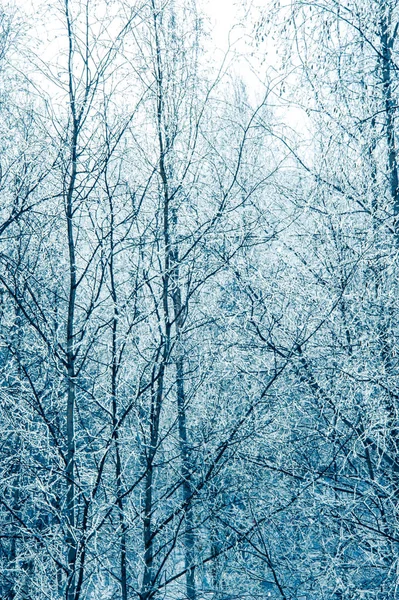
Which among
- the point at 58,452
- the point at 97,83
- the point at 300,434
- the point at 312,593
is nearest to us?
the point at 58,452

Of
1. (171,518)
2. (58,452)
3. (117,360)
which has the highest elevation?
(117,360)

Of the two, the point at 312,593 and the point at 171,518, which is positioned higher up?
the point at 171,518

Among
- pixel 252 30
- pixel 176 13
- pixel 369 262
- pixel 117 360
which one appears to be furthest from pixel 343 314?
pixel 176 13

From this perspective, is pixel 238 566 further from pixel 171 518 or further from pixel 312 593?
pixel 171 518

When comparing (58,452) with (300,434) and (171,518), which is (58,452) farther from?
(300,434)

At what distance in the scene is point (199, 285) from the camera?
3889 millimetres

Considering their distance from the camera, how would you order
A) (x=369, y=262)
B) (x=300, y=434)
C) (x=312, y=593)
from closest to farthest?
(x=369, y=262) < (x=312, y=593) < (x=300, y=434)

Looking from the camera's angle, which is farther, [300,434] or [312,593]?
[300,434]

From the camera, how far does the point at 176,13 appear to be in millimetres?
4074

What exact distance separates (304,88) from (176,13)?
4.07 ft

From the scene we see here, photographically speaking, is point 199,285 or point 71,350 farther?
point 199,285

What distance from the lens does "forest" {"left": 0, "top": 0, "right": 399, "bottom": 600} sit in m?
3.31

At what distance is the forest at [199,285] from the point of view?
3.31 m

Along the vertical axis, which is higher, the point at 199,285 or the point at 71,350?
the point at 199,285
